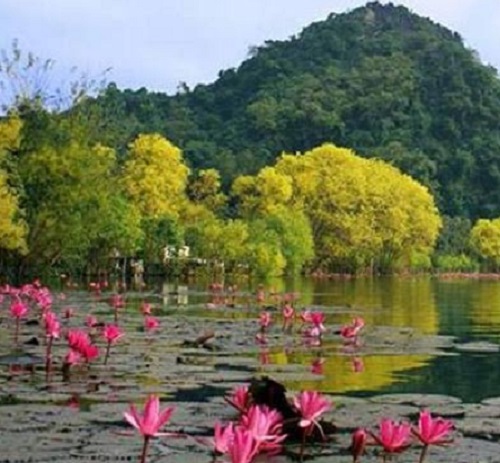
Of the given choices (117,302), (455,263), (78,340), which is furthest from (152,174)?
(78,340)

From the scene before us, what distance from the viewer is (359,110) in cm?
9881

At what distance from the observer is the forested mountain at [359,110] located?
9156cm

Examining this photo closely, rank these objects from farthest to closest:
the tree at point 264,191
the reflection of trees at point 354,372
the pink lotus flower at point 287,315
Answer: the tree at point 264,191, the pink lotus flower at point 287,315, the reflection of trees at point 354,372

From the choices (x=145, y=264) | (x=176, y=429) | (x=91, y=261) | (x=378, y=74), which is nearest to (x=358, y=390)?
(x=176, y=429)

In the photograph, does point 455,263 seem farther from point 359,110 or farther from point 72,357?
point 72,357

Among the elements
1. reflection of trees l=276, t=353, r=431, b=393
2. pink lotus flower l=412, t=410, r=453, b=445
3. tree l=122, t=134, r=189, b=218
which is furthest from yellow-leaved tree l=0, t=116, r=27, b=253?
pink lotus flower l=412, t=410, r=453, b=445

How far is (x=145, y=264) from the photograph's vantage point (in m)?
50.9

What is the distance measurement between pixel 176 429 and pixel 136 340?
7185 mm

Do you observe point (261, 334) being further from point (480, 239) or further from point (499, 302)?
point (480, 239)

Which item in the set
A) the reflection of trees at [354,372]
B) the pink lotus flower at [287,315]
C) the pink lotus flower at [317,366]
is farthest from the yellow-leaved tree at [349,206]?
the pink lotus flower at [317,366]

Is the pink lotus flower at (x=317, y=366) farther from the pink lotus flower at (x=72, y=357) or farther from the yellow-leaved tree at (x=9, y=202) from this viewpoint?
the yellow-leaved tree at (x=9, y=202)

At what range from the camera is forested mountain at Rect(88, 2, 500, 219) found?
91.6 m

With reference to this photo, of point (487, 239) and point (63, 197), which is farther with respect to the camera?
point (487, 239)

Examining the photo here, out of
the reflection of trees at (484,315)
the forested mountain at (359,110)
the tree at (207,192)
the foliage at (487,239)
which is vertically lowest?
the reflection of trees at (484,315)
